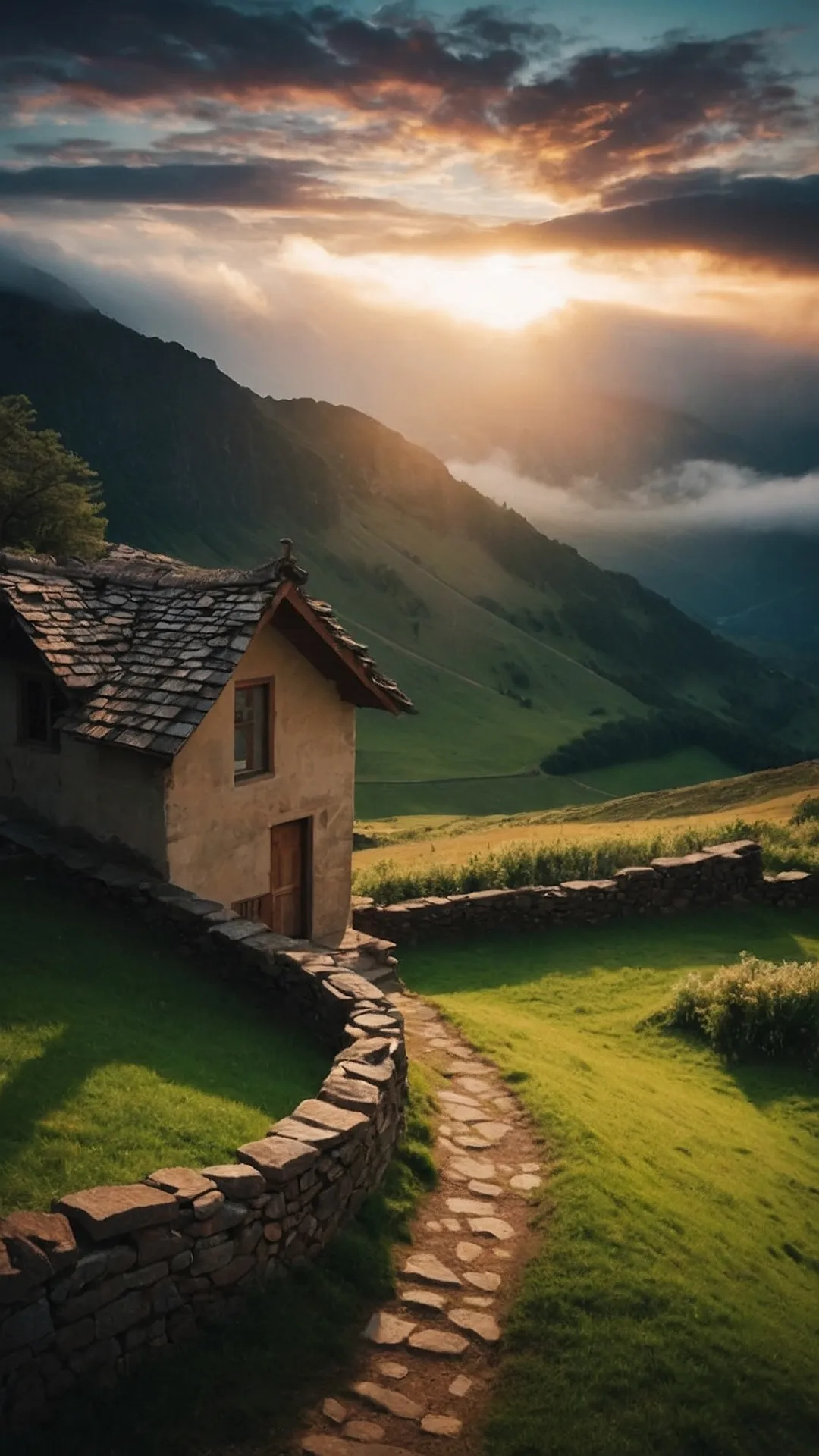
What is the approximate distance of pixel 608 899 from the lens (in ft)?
79.2

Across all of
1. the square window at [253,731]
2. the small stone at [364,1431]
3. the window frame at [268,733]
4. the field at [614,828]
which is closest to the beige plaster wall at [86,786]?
the square window at [253,731]

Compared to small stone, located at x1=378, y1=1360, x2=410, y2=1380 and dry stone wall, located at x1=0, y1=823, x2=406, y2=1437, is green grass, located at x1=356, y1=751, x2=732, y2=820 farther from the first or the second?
small stone, located at x1=378, y1=1360, x2=410, y2=1380

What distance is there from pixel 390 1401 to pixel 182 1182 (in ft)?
7.14

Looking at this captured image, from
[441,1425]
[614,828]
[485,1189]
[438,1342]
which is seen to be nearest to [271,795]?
[485,1189]

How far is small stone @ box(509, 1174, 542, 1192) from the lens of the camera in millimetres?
10750

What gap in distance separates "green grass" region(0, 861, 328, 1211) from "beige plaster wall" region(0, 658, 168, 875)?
1233 millimetres

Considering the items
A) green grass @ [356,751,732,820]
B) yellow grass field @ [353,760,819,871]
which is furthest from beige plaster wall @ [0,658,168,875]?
green grass @ [356,751,732,820]

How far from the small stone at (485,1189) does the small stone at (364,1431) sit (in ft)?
11.1

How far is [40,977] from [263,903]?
20.0 feet

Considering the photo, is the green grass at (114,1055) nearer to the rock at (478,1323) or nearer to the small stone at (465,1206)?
the small stone at (465,1206)

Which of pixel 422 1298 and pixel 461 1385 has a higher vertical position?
pixel 422 1298

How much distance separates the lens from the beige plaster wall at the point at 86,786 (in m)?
16.2

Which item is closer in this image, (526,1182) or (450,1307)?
(450,1307)

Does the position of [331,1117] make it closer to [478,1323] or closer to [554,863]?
[478,1323]
